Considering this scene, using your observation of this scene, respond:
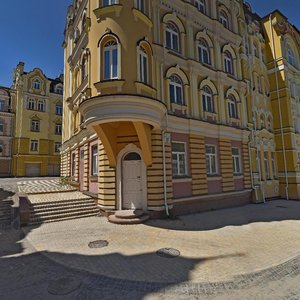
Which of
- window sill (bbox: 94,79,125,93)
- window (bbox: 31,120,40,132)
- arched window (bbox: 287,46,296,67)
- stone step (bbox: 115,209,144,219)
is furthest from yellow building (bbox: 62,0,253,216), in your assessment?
window (bbox: 31,120,40,132)

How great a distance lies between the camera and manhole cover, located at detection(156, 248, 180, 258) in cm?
633

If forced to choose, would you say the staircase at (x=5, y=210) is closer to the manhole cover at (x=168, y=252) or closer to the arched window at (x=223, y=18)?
the manhole cover at (x=168, y=252)

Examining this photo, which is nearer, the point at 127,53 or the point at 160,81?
the point at 127,53

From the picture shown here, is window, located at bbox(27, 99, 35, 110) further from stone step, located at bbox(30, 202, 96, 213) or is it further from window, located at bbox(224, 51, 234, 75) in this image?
window, located at bbox(224, 51, 234, 75)

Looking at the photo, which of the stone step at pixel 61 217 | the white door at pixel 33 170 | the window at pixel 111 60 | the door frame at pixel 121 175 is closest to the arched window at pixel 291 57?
the window at pixel 111 60

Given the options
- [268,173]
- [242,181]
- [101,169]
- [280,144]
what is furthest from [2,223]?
[280,144]

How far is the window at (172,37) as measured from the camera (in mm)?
13087

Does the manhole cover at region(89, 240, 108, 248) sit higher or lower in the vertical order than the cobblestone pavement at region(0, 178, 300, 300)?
higher

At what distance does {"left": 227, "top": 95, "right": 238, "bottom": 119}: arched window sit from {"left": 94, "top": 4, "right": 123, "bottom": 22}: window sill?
9501mm

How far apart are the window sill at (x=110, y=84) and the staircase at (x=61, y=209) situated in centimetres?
597

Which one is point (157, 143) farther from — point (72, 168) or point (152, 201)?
point (72, 168)

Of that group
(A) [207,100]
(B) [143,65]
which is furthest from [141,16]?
(A) [207,100]

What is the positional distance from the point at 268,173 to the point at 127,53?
15.8 meters

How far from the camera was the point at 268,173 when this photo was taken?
18828 millimetres
